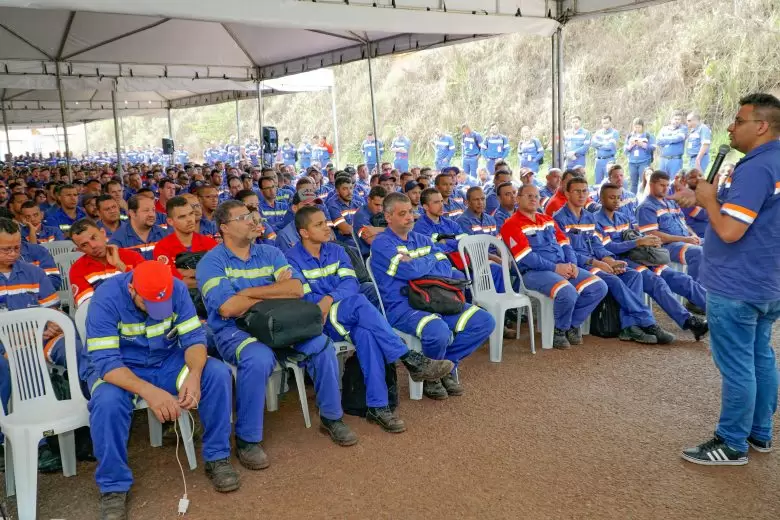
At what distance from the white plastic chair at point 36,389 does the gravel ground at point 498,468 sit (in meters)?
0.20

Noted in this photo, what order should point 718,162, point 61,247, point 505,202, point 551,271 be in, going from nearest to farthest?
1. point 718,162
2. point 551,271
3. point 61,247
4. point 505,202

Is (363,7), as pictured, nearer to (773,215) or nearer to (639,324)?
(639,324)

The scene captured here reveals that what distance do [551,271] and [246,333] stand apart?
2.71m

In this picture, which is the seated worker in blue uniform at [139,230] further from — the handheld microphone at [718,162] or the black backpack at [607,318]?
the handheld microphone at [718,162]


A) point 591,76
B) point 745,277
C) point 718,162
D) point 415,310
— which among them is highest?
point 591,76

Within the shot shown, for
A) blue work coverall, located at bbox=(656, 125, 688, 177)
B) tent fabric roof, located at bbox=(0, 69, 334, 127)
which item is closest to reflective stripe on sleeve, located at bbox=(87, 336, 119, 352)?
blue work coverall, located at bbox=(656, 125, 688, 177)

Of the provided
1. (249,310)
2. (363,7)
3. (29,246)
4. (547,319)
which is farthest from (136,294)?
(363,7)

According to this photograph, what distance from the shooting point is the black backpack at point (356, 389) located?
3.72m

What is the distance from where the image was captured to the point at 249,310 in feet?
10.9

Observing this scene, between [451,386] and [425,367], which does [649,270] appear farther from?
[425,367]

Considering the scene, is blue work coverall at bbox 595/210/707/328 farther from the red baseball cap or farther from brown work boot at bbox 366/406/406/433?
the red baseball cap

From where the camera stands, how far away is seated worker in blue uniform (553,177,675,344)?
501cm

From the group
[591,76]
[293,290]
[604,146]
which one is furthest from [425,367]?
[591,76]

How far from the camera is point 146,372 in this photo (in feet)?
9.96
